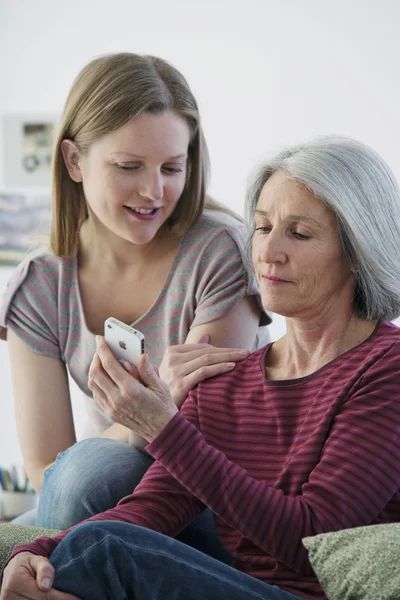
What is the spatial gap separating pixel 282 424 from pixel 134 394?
10.1 inches

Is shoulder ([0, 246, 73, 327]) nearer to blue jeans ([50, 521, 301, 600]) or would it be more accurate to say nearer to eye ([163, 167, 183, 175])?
eye ([163, 167, 183, 175])

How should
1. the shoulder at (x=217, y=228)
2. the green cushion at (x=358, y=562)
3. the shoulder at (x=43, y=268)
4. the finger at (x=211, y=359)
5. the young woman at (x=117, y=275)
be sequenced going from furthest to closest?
the shoulder at (x=43, y=268)
the shoulder at (x=217, y=228)
the young woman at (x=117, y=275)
the finger at (x=211, y=359)
the green cushion at (x=358, y=562)

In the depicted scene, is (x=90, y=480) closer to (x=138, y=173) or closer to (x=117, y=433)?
(x=117, y=433)

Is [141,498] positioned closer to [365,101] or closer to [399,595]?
[399,595]

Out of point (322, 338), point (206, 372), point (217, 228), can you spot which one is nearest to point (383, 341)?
point (322, 338)

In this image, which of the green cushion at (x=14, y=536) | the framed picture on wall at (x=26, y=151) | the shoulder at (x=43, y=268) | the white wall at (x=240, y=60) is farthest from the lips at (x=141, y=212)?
the framed picture on wall at (x=26, y=151)

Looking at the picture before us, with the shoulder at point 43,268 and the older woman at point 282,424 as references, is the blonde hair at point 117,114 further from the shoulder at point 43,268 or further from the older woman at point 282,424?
the older woman at point 282,424

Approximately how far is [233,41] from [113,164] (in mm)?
1783

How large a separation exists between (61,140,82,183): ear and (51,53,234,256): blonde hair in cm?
1

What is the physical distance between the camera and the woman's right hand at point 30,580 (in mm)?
1334

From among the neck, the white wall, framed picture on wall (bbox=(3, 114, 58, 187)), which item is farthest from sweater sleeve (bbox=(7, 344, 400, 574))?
framed picture on wall (bbox=(3, 114, 58, 187))

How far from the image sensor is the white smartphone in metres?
1.55

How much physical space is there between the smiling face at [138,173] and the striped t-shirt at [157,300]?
0.38ft

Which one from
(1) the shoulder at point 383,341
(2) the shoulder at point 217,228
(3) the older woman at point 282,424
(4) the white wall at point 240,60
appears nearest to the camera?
(3) the older woman at point 282,424
